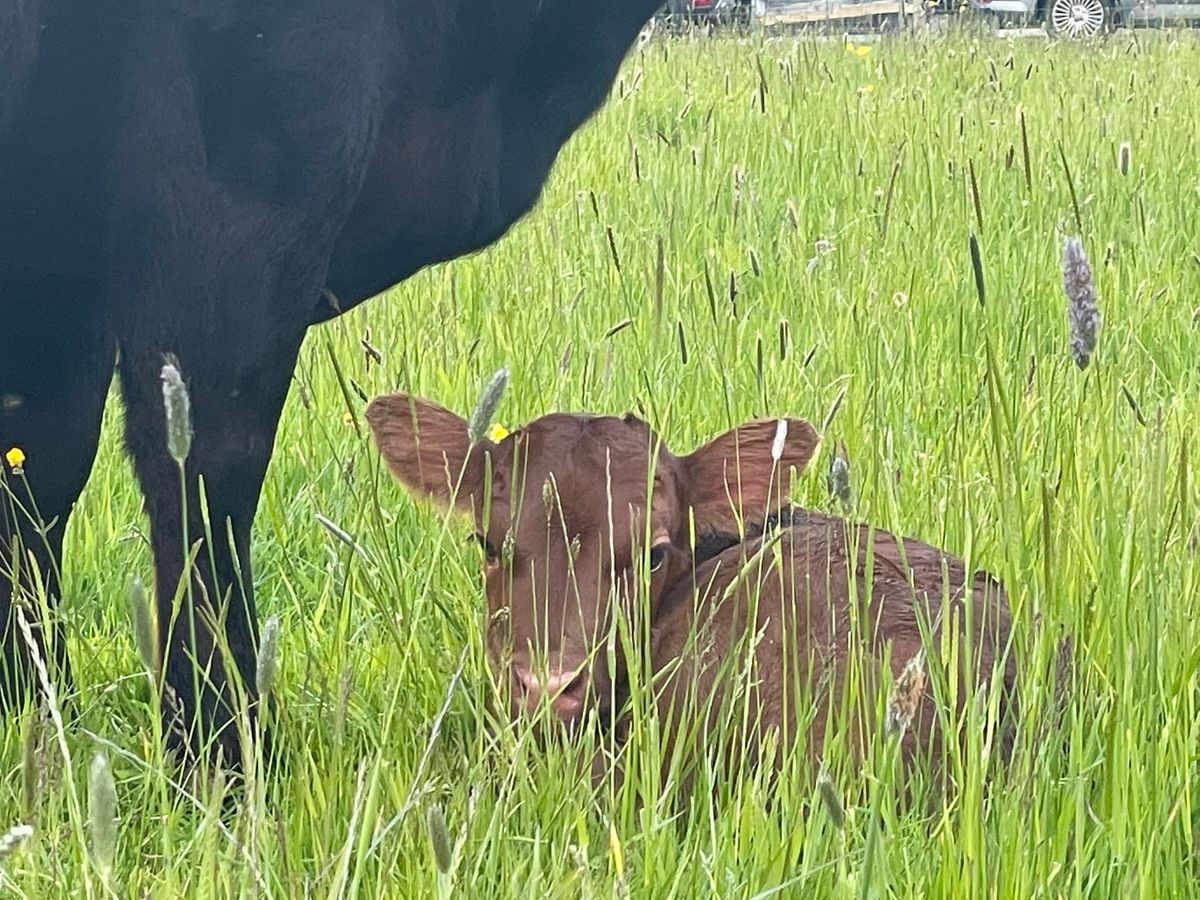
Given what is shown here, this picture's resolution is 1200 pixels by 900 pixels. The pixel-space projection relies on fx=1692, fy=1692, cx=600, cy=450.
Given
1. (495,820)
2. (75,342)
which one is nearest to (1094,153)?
(75,342)

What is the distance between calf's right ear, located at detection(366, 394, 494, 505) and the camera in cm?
237

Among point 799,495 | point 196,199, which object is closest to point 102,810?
point 196,199

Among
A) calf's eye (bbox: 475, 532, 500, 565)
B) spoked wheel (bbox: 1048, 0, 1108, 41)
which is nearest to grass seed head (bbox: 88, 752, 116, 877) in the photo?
calf's eye (bbox: 475, 532, 500, 565)

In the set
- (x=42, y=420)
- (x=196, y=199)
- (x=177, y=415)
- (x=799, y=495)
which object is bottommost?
(x=799, y=495)

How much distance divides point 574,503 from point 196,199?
65 cm

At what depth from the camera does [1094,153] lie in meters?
5.68

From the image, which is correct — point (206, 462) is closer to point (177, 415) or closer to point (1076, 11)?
point (177, 415)

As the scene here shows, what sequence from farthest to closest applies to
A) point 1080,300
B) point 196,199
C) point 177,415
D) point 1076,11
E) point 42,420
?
point 1076,11, point 42,420, point 196,199, point 1080,300, point 177,415

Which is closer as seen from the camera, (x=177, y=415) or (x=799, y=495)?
(x=177, y=415)

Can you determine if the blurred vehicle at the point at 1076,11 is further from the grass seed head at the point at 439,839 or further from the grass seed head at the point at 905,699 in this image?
the grass seed head at the point at 439,839

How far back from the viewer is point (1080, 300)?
1.38 metres

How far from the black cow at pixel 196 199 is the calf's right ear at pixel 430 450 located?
355 mm

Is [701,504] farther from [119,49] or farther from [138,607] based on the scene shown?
[138,607]

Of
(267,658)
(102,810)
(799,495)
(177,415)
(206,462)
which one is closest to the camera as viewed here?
(102,810)
